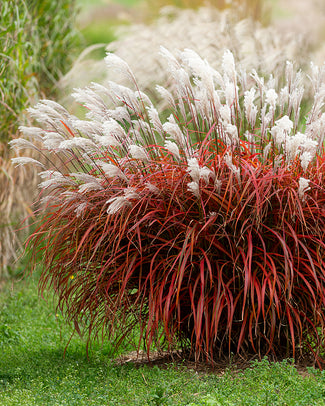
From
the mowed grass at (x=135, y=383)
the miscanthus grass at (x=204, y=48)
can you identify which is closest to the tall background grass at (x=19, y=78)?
the miscanthus grass at (x=204, y=48)

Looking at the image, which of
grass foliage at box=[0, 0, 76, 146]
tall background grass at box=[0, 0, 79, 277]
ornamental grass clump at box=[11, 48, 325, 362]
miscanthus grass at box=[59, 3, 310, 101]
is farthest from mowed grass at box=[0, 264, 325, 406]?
miscanthus grass at box=[59, 3, 310, 101]

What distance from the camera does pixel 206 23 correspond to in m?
5.93

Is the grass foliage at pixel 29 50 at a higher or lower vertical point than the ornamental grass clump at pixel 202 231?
higher

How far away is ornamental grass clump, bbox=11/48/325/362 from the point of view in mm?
2703

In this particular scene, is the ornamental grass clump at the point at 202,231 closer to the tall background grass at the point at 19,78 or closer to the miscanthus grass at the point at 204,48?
the tall background grass at the point at 19,78

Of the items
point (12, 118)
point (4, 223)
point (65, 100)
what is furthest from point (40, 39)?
point (4, 223)

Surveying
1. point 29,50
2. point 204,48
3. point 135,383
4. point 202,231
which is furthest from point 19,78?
point 135,383

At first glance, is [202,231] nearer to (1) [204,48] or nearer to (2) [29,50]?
(1) [204,48]

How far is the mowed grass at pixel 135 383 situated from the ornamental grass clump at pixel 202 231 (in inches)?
6.2

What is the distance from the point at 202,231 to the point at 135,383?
2.78 feet

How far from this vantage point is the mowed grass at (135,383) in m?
2.51

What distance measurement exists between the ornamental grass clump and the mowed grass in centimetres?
16

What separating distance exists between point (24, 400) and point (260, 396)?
1.08 m

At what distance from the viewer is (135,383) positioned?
9.19 feet
